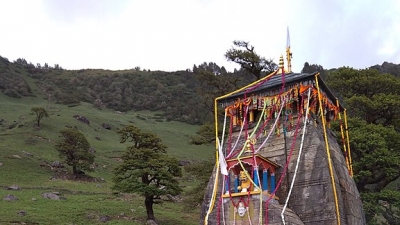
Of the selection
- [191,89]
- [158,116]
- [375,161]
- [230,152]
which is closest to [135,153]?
[375,161]

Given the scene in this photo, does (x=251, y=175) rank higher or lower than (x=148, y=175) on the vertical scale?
lower

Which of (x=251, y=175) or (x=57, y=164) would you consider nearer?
(x=251, y=175)

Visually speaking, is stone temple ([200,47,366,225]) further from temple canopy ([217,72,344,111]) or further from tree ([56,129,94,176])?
tree ([56,129,94,176])

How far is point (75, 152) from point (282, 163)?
1127 inches

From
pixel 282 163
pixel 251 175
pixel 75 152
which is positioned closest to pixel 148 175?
pixel 75 152

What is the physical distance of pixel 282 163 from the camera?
12.3 metres

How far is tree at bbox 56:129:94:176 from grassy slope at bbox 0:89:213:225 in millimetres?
1839

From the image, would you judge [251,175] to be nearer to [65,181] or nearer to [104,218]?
[104,218]

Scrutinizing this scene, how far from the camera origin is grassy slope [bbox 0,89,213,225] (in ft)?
84.1

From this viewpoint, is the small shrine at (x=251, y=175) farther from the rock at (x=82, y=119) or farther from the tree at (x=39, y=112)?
the rock at (x=82, y=119)

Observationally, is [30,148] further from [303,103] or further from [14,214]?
[303,103]

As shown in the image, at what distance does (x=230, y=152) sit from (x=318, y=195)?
2.97 m

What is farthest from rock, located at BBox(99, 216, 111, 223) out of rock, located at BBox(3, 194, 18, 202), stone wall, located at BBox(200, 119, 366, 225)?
stone wall, located at BBox(200, 119, 366, 225)

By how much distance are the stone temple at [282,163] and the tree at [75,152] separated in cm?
2588
